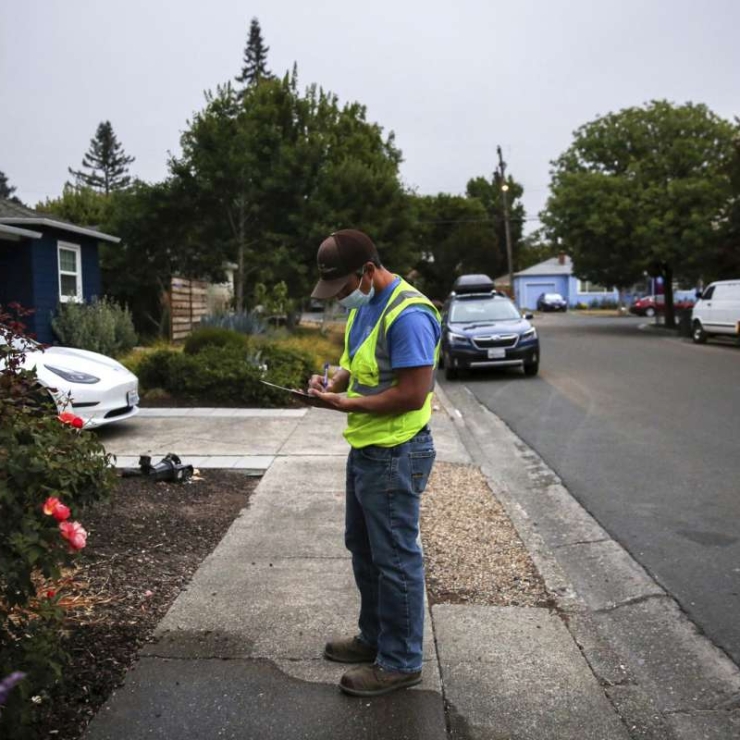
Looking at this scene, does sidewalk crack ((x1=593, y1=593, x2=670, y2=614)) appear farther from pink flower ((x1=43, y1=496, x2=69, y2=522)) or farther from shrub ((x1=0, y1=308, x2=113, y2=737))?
pink flower ((x1=43, y1=496, x2=69, y2=522))

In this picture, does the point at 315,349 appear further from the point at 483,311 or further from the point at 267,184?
the point at 267,184

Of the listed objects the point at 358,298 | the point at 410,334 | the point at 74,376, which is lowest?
the point at 74,376

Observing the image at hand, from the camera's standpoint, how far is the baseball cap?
3.07 m

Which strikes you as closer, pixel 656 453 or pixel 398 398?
pixel 398 398

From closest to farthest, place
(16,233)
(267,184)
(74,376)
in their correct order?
1. (74,376)
2. (16,233)
3. (267,184)

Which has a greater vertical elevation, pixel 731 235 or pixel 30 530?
pixel 731 235

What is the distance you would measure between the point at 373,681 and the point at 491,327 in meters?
12.9

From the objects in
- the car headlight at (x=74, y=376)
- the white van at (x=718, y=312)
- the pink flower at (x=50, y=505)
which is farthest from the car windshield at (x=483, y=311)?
the pink flower at (x=50, y=505)

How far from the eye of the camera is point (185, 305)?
71.5 feet

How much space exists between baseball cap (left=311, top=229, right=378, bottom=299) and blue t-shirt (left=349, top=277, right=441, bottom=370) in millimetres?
155

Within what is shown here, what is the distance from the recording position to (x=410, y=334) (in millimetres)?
2973

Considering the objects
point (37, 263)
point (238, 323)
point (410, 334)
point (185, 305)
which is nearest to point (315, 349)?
point (238, 323)

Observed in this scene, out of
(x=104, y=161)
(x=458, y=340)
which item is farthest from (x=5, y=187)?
(x=458, y=340)

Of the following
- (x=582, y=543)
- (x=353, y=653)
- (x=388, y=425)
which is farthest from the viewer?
(x=582, y=543)
